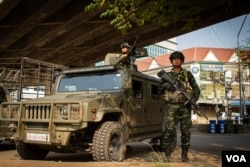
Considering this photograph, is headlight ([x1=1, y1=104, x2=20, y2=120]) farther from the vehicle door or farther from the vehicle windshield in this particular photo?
the vehicle door

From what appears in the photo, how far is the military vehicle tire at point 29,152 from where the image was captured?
725cm

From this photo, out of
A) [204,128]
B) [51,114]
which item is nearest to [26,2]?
[51,114]

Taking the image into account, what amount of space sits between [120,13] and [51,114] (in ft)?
6.97

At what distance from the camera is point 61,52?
20.2 m

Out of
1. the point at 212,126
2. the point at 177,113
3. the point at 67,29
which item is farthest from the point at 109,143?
the point at 212,126

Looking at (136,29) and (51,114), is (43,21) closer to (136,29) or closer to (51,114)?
(136,29)

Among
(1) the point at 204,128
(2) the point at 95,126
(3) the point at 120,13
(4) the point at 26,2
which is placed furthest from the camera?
(1) the point at 204,128

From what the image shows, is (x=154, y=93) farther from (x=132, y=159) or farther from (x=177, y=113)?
(x=177, y=113)

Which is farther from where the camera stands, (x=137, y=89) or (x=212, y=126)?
(x=212, y=126)

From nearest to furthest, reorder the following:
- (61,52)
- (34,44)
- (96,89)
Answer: (96,89) → (34,44) → (61,52)

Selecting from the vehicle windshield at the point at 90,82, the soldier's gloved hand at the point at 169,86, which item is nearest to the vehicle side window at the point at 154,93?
the vehicle windshield at the point at 90,82

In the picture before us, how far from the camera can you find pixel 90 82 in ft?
25.4

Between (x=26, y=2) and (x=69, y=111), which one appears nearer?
(x=69, y=111)

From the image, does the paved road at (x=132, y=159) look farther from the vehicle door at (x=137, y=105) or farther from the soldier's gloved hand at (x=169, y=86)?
the soldier's gloved hand at (x=169, y=86)
